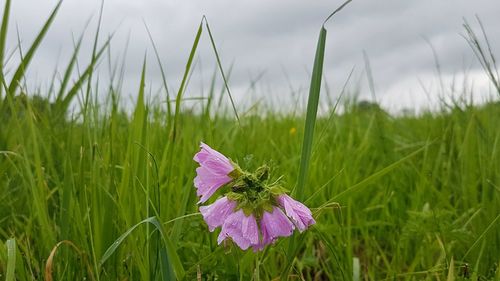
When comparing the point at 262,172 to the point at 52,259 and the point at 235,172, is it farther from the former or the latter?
the point at 52,259

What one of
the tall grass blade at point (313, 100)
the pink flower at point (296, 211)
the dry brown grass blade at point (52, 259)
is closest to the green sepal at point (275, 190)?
the pink flower at point (296, 211)

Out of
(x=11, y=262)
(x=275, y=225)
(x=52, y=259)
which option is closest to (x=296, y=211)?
(x=275, y=225)

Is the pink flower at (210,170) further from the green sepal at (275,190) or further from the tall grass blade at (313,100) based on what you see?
the tall grass blade at (313,100)

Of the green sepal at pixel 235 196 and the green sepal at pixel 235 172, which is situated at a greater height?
the green sepal at pixel 235 172

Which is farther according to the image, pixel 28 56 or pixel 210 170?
pixel 28 56

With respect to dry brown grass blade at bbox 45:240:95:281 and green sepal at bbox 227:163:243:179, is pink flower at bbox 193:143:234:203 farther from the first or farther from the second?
dry brown grass blade at bbox 45:240:95:281

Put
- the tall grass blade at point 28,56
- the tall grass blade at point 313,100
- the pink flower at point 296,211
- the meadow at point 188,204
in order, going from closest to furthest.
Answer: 1. the pink flower at point 296,211
2. the tall grass blade at point 313,100
3. the meadow at point 188,204
4. the tall grass blade at point 28,56

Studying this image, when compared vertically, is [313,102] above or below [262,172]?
above
